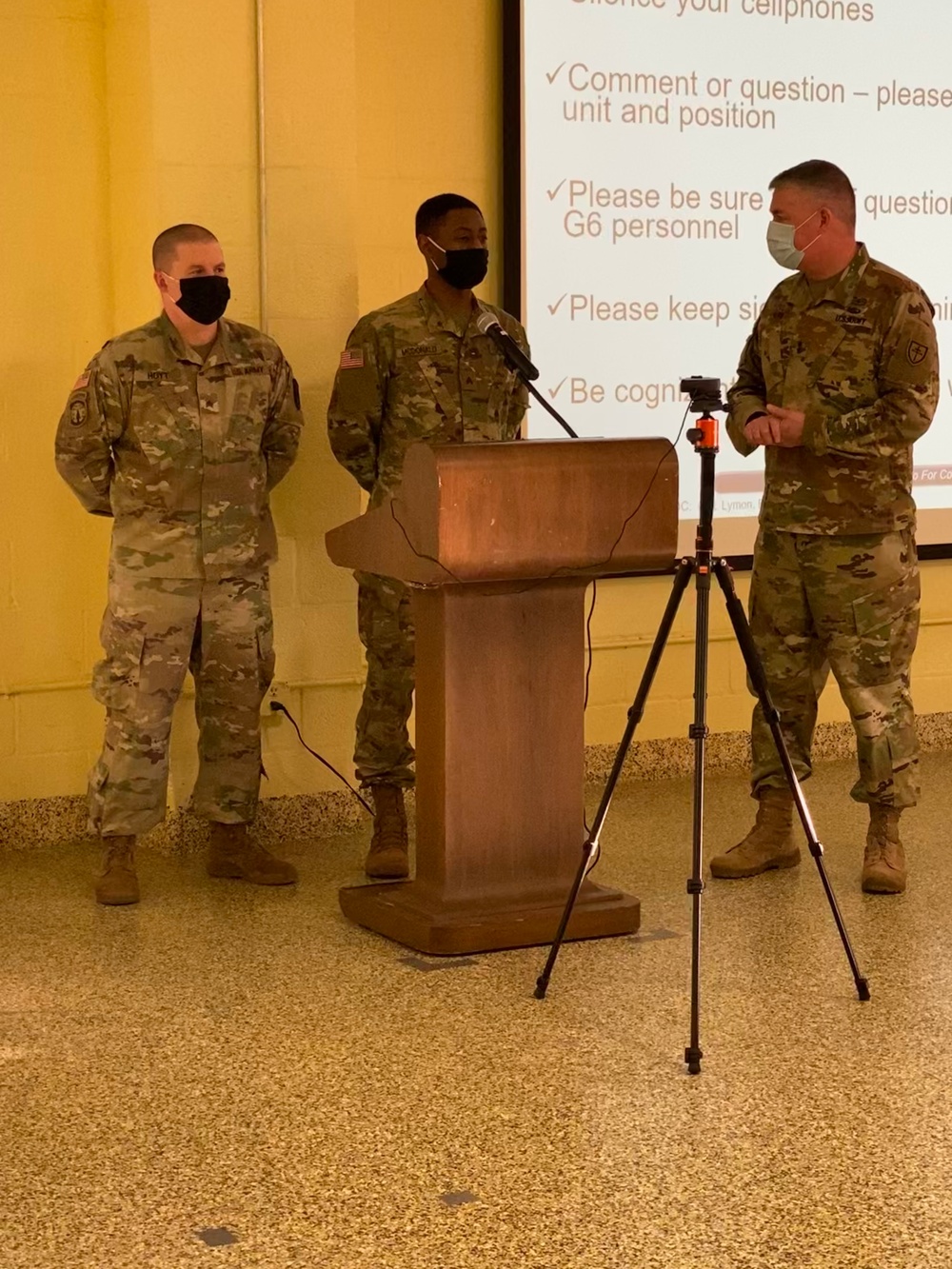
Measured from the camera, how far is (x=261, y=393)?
483 cm

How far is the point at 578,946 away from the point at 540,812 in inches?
12.9

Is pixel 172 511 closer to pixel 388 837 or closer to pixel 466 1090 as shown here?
pixel 388 837

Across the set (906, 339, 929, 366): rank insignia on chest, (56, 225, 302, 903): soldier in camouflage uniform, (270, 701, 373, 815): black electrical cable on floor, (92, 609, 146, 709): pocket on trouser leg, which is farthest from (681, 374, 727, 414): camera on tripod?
(270, 701, 373, 815): black electrical cable on floor

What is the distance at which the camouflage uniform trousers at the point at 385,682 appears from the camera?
5.01 metres

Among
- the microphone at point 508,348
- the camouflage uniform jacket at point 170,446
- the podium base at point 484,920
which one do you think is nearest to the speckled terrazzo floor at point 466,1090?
the podium base at point 484,920

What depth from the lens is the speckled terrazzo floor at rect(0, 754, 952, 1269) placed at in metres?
2.73

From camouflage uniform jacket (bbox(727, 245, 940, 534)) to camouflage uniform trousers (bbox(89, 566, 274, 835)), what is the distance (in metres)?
1.43

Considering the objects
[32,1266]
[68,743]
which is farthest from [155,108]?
[32,1266]

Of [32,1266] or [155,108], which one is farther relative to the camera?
[155,108]

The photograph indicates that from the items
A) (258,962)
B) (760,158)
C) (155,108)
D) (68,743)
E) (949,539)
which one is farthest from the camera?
(949,539)

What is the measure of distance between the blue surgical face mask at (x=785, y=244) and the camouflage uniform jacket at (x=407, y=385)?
75cm

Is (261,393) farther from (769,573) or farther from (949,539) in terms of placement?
(949,539)

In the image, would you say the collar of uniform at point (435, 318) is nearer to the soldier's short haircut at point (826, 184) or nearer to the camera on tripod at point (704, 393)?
the soldier's short haircut at point (826, 184)

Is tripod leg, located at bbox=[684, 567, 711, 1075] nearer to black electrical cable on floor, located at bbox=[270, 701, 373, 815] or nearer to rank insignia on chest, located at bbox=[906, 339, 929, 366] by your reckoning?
rank insignia on chest, located at bbox=[906, 339, 929, 366]
